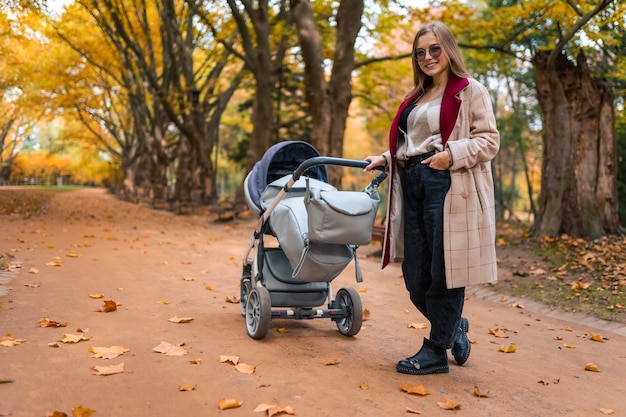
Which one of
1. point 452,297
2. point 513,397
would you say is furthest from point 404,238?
point 513,397

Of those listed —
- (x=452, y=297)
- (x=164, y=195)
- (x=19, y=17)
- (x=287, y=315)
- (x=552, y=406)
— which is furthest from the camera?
(x=164, y=195)

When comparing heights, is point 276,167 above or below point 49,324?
above

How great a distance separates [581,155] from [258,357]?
846 cm

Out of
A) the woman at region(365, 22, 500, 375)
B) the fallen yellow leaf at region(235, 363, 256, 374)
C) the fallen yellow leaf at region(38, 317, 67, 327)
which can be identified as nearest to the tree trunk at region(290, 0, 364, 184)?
the fallen yellow leaf at region(38, 317, 67, 327)

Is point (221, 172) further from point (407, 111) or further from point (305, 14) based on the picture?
point (407, 111)

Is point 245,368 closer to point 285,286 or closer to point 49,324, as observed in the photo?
point 285,286

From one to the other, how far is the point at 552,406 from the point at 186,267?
5.88m

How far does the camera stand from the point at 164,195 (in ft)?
90.2

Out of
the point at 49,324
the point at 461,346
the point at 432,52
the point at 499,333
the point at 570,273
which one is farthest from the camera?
the point at 570,273

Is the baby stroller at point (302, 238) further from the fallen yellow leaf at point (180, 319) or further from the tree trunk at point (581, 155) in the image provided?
the tree trunk at point (581, 155)

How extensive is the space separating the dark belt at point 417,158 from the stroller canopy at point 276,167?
56.7 inches

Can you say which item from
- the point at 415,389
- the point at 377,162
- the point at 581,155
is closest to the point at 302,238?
the point at 377,162

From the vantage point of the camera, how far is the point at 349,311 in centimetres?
483

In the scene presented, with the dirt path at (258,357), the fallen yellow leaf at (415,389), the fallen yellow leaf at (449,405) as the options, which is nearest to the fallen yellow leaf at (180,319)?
the dirt path at (258,357)
